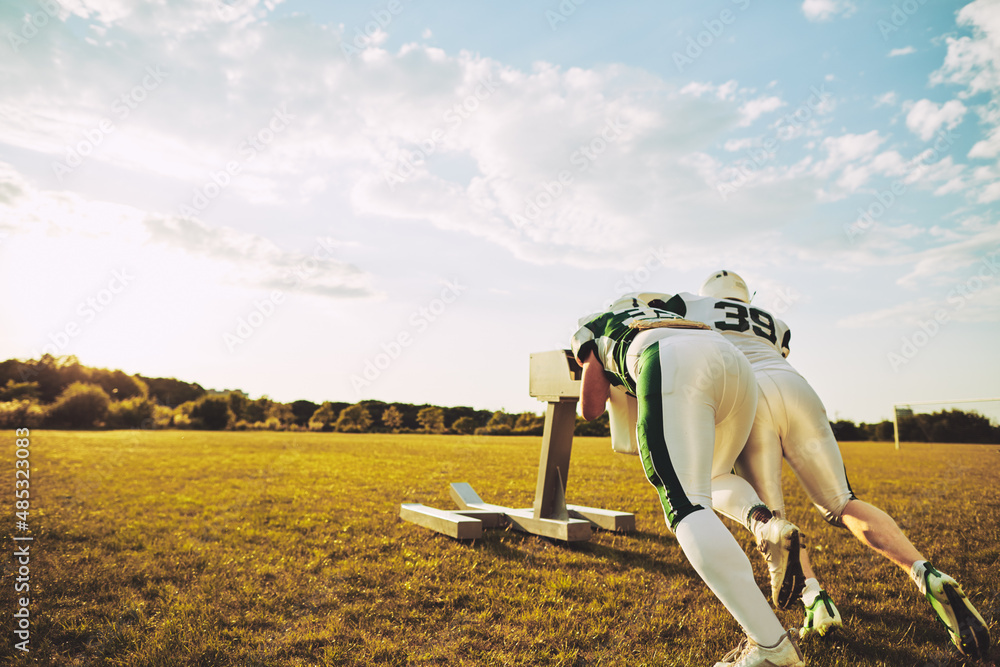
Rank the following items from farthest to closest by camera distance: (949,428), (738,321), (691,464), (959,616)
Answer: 1. (949,428)
2. (738,321)
3. (959,616)
4. (691,464)

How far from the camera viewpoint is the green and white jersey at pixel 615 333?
267cm

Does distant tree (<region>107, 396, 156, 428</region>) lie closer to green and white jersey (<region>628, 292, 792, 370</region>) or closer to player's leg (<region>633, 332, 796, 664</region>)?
green and white jersey (<region>628, 292, 792, 370</region>)

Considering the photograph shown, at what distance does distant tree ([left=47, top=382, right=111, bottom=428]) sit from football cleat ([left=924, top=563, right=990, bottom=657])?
44942 millimetres

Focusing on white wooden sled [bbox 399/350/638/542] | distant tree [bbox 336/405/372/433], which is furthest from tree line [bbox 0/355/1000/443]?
white wooden sled [bbox 399/350/638/542]

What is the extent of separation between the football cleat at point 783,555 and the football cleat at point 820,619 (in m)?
0.35

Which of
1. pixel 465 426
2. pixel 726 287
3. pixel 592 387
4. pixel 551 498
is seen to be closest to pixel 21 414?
pixel 465 426

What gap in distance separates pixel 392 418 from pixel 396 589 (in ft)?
121

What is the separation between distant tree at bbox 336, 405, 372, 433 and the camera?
39.0 meters

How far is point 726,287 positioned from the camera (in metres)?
3.51

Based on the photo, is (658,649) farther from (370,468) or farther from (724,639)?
(370,468)

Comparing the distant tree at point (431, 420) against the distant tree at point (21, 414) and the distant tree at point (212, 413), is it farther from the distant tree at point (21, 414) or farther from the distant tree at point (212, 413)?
the distant tree at point (21, 414)

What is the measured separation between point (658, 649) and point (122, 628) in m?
2.88

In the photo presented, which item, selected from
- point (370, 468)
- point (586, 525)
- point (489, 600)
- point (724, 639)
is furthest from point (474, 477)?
point (724, 639)

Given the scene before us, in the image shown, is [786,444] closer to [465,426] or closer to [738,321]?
[738,321]
